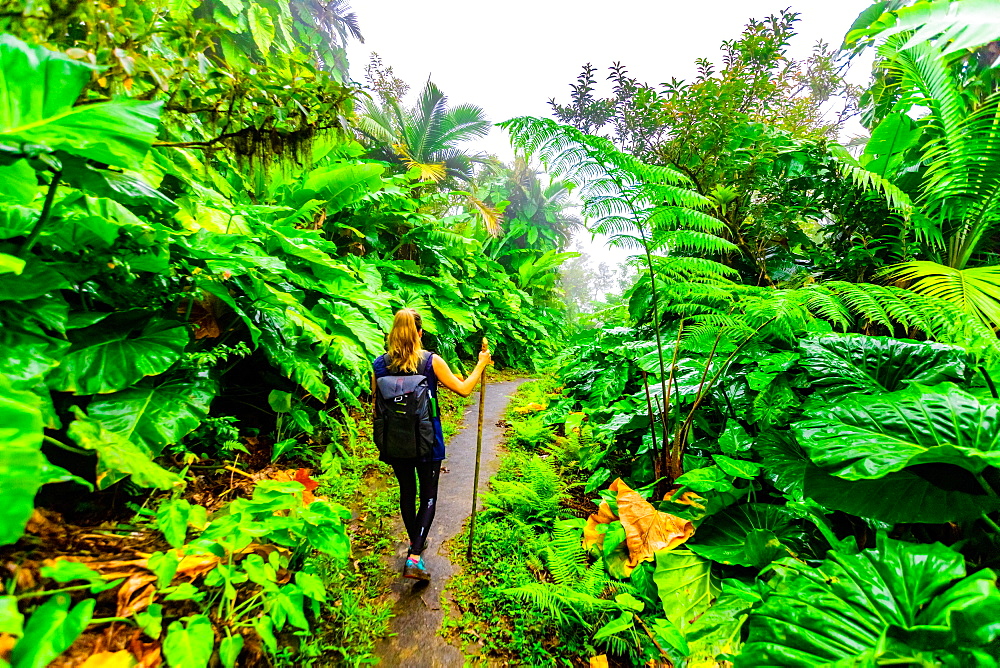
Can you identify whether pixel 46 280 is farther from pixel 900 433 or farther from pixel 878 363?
pixel 878 363

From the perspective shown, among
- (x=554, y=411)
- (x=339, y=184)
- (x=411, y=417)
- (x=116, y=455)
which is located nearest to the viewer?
(x=116, y=455)

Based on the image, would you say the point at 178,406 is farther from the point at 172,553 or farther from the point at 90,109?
the point at 90,109

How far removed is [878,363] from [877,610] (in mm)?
1011

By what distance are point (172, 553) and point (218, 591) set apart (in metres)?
0.26

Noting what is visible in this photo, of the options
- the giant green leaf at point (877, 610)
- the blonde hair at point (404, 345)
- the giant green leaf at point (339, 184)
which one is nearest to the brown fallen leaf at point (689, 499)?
the giant green leaf at point (877, 610)

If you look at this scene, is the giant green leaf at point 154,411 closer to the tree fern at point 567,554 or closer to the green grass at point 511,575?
the green grass at point 511,575

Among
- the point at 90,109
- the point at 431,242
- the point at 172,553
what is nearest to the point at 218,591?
the point at 172,553

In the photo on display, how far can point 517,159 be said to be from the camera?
1414cm

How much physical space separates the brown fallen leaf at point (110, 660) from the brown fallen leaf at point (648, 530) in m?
1.82

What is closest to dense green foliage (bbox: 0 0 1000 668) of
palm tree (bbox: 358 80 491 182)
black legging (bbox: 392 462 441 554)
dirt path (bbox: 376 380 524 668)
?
dirt path (bbox: 376 380 524 668)

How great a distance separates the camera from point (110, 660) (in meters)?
1.04

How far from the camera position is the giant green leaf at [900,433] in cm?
95

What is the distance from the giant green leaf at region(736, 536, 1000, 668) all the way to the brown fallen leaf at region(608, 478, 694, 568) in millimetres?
814

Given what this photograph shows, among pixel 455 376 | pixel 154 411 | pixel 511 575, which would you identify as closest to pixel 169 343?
pixel 154 411
